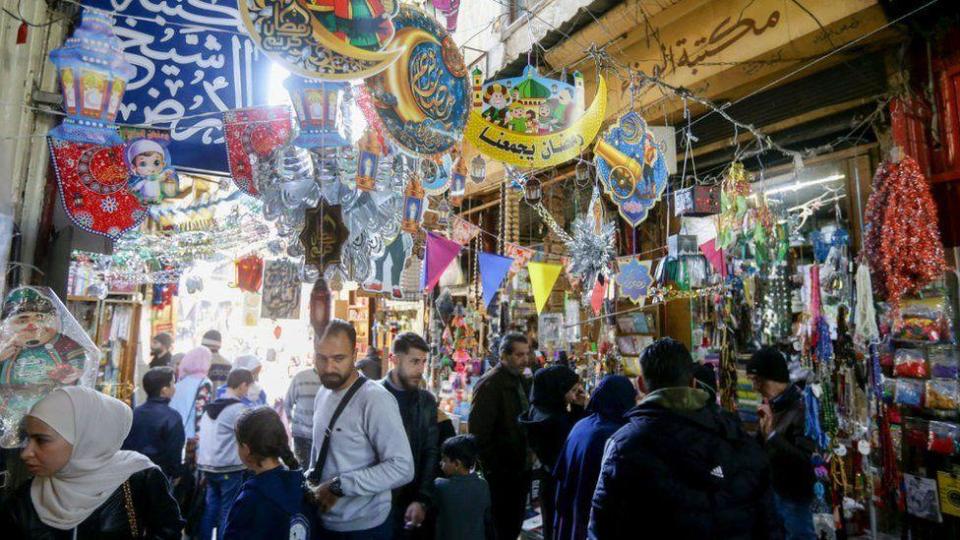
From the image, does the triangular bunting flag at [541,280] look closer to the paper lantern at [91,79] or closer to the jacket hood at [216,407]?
the jacket hood at [216,407]

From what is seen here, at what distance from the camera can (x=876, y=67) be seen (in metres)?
4.89

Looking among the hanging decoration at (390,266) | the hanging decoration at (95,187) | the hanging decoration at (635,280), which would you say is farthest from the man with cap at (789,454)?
the hanging decoration at (95,187)

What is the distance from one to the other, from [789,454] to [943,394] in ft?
6.43

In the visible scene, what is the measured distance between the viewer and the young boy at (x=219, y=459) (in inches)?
167

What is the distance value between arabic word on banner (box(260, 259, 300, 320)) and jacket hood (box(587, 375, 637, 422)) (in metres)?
4.65

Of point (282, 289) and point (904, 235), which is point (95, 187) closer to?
point (282, 289)

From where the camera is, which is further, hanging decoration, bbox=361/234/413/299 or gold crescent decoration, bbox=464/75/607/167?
hanging decoration, bbox=361/234/413/299

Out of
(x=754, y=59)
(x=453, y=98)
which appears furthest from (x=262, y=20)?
(x=754, y=59)

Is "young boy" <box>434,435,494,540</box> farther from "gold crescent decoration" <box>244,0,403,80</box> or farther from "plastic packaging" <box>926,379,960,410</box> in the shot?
"plastic packaging" <box>926,379,960,410</box>

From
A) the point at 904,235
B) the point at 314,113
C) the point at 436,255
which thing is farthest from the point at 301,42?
the point at 904,235

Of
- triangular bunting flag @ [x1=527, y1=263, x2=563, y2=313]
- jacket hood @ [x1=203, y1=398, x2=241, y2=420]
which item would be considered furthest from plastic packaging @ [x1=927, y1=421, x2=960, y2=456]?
jacket hood @ [x1=203, y1=398, x2=241, y2=420]

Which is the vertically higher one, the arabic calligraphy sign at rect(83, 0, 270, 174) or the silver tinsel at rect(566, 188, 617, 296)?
the arabic calligraphy sign at rect(83, 0, 270, 174)

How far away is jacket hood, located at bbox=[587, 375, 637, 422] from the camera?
2867 millimetres

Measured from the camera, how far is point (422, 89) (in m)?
3.59
